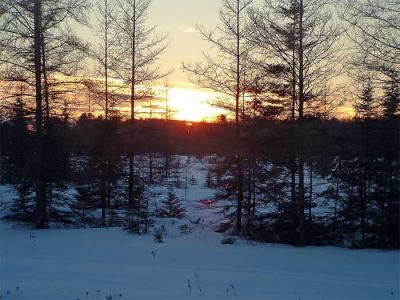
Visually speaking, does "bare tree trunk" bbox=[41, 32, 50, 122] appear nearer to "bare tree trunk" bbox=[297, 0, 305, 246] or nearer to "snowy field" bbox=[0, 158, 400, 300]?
"snowy field" bbox=[0, 158, 400, 300]

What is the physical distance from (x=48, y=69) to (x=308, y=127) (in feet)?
30.8

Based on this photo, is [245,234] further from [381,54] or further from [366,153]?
[381,54]

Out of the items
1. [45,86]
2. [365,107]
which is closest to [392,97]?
[365,107]

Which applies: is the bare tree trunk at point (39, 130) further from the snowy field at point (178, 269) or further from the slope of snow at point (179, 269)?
the slope of snow at point (179, 269)

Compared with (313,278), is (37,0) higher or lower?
higher

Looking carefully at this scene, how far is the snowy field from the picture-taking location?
776 centimetres

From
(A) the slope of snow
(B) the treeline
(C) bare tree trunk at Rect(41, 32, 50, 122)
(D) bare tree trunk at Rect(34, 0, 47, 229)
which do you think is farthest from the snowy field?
(C) bare tree trunk at Rect(41, 32, 50, 122)

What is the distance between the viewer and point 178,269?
32.3 ft

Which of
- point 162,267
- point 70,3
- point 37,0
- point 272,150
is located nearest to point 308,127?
point 272,150

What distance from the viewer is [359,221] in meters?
18.4

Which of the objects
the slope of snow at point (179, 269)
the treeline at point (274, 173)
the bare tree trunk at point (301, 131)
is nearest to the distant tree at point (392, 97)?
the treeline at point (274, 173)

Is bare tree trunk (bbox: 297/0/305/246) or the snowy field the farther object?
bare tree trunk (bbox: 297/0/305/246)

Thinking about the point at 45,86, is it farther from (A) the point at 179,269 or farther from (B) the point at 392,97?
(B) the point at 392,97

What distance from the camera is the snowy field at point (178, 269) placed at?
7757 mm
